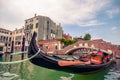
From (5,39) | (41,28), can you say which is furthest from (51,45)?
(5,39)

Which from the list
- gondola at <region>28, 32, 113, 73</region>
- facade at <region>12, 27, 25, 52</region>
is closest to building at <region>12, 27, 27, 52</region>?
facade at <region>12, 27, 25, 52</region>

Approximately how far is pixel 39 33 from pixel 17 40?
5321mm

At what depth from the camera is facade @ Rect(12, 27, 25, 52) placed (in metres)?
25.5

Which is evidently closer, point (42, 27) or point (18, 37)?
point (42, 27)

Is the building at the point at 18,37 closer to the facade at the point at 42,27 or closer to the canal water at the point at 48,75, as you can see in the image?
the facade at the point at 42,27

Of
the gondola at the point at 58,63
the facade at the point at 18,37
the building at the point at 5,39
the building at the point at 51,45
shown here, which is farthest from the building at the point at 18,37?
the gondola at the point at 58,63

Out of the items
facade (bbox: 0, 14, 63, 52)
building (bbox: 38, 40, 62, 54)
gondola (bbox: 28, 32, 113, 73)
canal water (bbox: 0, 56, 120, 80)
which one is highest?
facade (bbox: 0, 14, 63, 52)

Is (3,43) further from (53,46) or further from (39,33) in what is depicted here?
(53,46)

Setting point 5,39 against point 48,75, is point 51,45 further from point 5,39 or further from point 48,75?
point 48,75

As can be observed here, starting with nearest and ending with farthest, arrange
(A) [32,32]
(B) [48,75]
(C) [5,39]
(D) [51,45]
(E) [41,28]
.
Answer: (B) [48,75] < (D) [51,45] < (E) [41,28] < (A) [32,32] < (C) [5,39]

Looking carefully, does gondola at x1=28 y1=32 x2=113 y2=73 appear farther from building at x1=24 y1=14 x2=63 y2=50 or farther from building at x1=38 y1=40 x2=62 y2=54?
building at x1=24 y1=14 x2=63 y2=50

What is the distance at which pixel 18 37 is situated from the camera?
88.0 ft

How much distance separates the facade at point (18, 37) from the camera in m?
25.5

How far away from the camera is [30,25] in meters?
25.1
